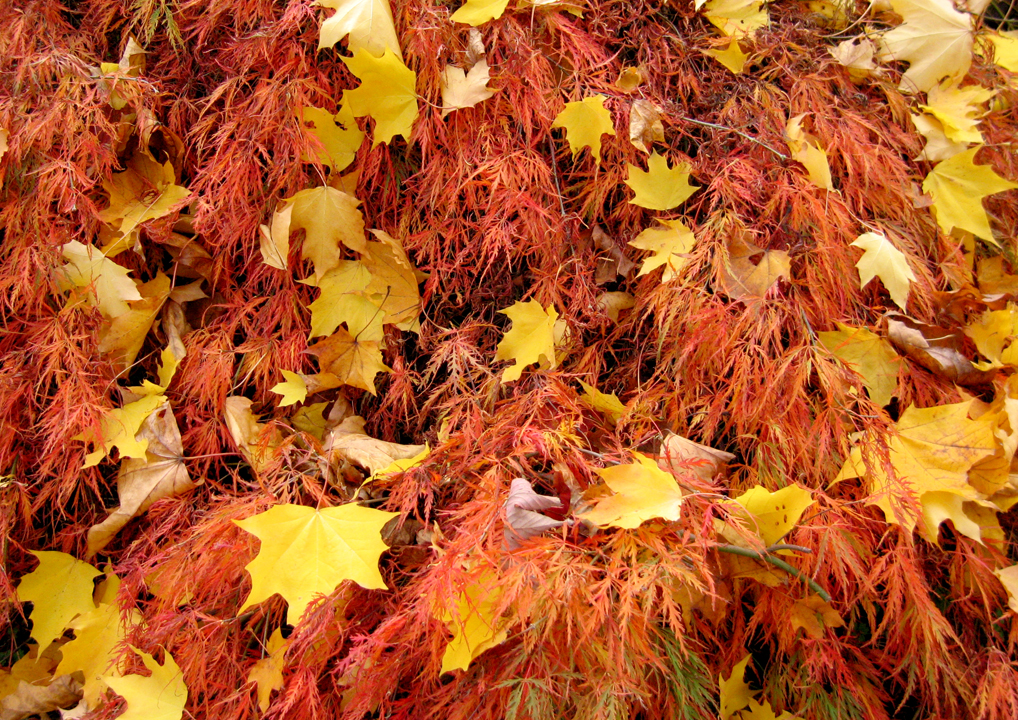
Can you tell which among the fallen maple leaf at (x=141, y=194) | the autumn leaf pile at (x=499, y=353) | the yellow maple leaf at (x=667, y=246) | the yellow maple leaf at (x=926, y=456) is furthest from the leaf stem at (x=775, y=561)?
the fallen maple leaf at (x=141, y=194)

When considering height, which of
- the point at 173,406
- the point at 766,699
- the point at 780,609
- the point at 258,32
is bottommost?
the point at 766,699

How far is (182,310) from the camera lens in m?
1.00

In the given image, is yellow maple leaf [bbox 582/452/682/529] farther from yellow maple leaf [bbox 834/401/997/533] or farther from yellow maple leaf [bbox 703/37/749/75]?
yellow maple leaf [bbox 703/37/749/75]

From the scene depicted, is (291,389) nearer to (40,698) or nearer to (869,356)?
(40,698)

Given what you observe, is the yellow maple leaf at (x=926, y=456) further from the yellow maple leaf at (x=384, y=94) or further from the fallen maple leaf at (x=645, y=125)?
the yellow maple leaf at (x=384, y=94)

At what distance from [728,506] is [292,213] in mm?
667

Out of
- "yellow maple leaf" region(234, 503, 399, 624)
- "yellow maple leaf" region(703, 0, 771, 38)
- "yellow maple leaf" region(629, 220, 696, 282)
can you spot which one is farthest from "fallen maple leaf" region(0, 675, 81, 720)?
"yellow maple leaf" region(703, 0, 771, 38)

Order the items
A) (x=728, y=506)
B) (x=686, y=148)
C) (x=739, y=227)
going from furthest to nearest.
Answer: (x=686, y=148) < (x=739, y=227) < (x=728, y=506)

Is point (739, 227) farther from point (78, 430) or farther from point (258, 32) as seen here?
point (78, 430)

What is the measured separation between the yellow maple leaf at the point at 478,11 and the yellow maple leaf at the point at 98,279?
0.60m

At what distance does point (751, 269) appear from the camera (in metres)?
0.84

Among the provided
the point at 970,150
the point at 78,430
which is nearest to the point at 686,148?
the point at 970,150

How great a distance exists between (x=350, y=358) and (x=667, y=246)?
1.52 ft

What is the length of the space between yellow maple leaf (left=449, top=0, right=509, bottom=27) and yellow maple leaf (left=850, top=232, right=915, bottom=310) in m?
0.56
